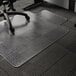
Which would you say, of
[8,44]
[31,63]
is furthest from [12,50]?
[31,63]

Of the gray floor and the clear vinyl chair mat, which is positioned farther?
the clear vinyl chair mat

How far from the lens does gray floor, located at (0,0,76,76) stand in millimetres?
1634

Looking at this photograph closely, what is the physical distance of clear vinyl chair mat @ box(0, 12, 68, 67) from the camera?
6.05ft

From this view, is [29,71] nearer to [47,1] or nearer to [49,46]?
[49,46]

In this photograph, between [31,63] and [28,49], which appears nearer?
[31,63]

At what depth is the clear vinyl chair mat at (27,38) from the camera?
184 cm

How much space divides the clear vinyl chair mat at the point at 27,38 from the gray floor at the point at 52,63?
0.06 metres

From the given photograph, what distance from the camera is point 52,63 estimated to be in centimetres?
174

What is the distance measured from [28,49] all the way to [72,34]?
0.63 metres

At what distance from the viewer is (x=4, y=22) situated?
2445 millimetres

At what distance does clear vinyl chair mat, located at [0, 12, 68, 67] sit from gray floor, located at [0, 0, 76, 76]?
62 millimetres

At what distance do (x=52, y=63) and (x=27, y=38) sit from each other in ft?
1.75

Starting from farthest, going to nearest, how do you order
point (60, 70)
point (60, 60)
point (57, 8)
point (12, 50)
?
point (57, 8) → point (12, 50) → point (60, 60) → point (60, 70)

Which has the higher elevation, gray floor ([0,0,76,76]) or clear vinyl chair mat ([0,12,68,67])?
clear vinyl chair mat ([0,12,68,67])
